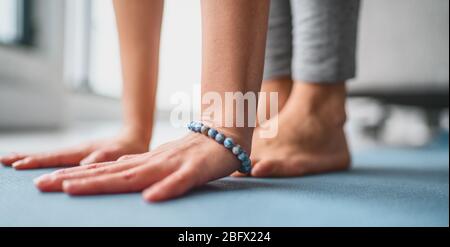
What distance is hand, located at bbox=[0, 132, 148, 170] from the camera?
65 centimetres

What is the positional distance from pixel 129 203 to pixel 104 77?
9.75ft

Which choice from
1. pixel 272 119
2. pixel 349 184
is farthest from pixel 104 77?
pixel 349 184

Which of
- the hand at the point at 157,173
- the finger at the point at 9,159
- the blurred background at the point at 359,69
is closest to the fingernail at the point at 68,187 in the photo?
the hand at the point at 157,173

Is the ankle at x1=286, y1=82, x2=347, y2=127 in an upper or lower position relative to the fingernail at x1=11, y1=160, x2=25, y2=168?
upper

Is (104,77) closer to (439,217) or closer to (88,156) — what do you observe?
(88,156)

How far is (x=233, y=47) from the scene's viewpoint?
0.50 meters

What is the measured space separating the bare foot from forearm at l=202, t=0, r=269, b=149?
0.18 metres

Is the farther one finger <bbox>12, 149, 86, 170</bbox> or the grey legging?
the grey legging

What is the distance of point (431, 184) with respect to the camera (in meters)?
0.63

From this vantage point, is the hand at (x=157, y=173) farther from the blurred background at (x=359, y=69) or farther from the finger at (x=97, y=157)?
the blurred background at (x=359, y=69)

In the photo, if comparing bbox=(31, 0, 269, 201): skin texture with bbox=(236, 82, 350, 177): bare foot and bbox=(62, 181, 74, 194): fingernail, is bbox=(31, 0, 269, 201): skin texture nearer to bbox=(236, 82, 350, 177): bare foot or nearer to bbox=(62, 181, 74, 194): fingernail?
bbox=(62, 181, 74, 194): fingernail

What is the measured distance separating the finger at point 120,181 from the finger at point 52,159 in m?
0.24

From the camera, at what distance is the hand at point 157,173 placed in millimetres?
438

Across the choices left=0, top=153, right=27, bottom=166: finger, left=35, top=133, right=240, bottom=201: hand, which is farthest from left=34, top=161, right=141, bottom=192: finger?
left=0, top=153, right=27, bottom=166: finger
